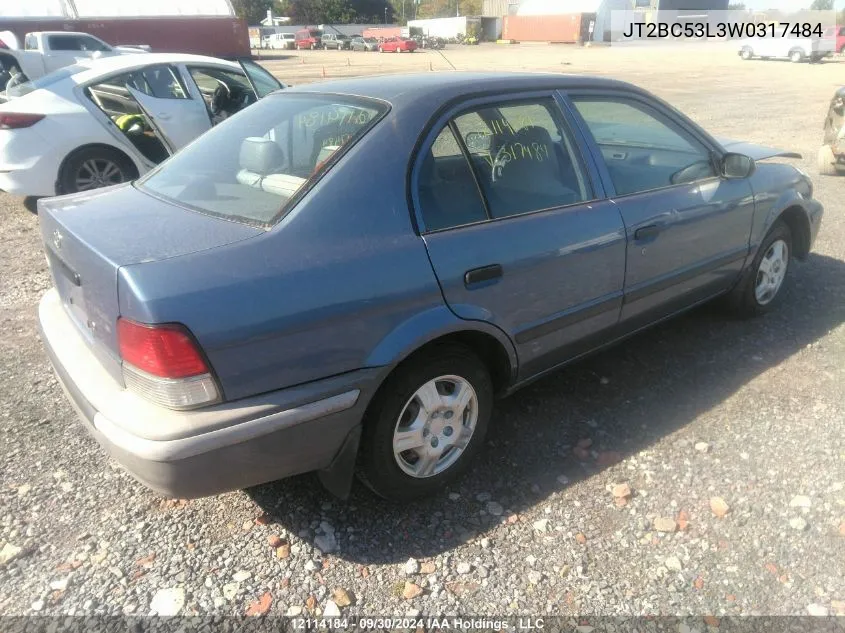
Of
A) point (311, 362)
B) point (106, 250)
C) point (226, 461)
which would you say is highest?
point (106, 250)

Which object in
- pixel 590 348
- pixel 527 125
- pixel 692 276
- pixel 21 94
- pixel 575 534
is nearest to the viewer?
pixel 575 534

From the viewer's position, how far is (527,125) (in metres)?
3.00

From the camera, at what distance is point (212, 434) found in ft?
6.66

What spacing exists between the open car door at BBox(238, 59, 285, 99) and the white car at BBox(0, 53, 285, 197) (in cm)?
43

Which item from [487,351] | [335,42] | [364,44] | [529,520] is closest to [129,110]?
[487,351]

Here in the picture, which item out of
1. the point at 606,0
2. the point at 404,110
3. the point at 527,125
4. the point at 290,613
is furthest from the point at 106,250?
the point at 606,0

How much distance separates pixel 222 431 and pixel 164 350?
31 centimetres

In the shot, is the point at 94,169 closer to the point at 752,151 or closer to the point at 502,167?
the point at 502,167

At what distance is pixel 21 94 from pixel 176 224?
223 inches

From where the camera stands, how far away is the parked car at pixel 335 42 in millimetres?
58812

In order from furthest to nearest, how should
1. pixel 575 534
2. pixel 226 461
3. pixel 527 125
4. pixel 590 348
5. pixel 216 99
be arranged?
pixel 216 99 → pixel 590 348 → pixel 527 125 → pixel 575 534 → pixel 226 461

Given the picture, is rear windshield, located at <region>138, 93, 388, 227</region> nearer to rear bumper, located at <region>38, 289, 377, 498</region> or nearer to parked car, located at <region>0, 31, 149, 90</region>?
rear bumper, located at <region>38, 289, 377, 498</region>

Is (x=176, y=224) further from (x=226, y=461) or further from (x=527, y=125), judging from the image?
(x=527, y=125)

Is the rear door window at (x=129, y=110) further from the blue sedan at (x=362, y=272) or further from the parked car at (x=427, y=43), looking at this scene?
the parked car at (x=427, y=43)
